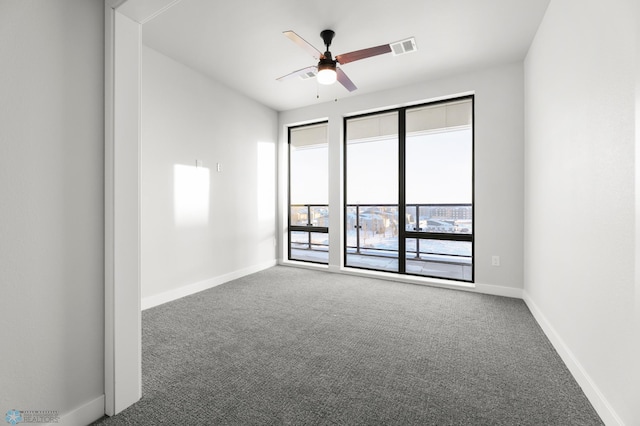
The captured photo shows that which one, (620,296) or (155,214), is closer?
(620,296)

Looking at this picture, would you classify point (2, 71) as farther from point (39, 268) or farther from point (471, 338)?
point (471, 338)

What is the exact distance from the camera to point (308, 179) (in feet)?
16.7

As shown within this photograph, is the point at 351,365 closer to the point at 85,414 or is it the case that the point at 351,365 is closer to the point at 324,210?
the point at 85,414

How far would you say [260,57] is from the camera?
10.5ft

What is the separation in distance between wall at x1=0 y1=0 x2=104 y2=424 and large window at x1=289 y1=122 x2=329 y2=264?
367 cm

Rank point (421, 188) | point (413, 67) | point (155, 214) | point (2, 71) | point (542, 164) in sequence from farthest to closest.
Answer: point (421, 188), point (413, 67), point (155, 214), point (542, 164), point (2, 71)

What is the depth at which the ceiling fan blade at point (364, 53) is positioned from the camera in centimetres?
237

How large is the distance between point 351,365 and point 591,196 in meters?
1.78

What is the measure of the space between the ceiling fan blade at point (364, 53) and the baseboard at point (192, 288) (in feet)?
9.36

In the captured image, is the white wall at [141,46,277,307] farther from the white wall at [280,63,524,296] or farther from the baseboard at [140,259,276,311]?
the white wall at [280,63,524,296]

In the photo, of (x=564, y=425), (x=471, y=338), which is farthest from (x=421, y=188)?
(x=564, y=425)

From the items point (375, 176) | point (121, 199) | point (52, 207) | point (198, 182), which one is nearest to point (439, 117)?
point (375, 176)

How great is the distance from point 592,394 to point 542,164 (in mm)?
1808

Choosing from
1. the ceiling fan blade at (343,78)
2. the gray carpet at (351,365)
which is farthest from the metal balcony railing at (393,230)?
the ceiling fan blade at (343,78)
